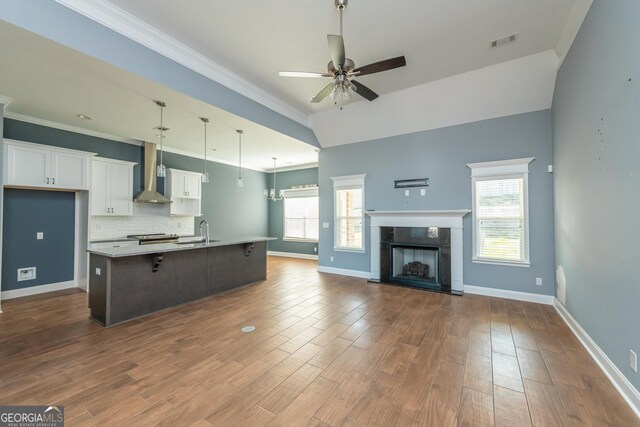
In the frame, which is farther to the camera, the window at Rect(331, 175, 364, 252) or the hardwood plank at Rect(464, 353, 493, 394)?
the window at Rect(331, 175, 364, 252)

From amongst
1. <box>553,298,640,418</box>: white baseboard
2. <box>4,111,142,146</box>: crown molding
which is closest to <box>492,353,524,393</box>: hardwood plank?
<box>553,298,640,418</box>: white baseboard

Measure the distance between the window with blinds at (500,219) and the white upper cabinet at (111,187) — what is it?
7118mm

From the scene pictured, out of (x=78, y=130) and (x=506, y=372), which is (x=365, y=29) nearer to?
(x=506, y=372)

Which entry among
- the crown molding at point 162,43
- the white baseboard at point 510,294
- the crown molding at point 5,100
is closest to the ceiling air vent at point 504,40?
the crown molding at point 162,43

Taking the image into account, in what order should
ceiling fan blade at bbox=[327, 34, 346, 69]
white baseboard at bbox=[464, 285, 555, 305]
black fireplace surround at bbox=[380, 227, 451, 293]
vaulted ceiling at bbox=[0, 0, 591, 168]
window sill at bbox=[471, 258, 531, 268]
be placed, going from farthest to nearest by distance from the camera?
Answer: black fireplace surround at bbox=[380, 227, 451, 293]
window sill at bbox=[471, 258, 531, 268]
white baseboard at bbox=[464, 285, 555, 305]
vaulted ceiling at bbox=[0, 0, 591, 168]
ceiling fan blade at bbox=[327, 34, 346, 69]

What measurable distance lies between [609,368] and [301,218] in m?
7.38

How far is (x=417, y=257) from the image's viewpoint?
5.29m

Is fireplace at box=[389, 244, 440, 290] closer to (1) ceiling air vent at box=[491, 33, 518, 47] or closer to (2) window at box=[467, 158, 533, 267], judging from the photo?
(2) window at box=[467, 158, 533, 267]

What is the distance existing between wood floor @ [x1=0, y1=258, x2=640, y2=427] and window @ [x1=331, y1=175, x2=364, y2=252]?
2.26 m

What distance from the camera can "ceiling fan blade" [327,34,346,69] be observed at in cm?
228

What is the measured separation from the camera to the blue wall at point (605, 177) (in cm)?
183

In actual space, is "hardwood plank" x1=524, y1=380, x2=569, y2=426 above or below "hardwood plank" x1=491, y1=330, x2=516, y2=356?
above

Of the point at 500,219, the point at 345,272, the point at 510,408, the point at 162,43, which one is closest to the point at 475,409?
the point at 510,408

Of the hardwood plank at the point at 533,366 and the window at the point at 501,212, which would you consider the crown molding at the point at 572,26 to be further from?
the hardwood plank at the point at 533,366
